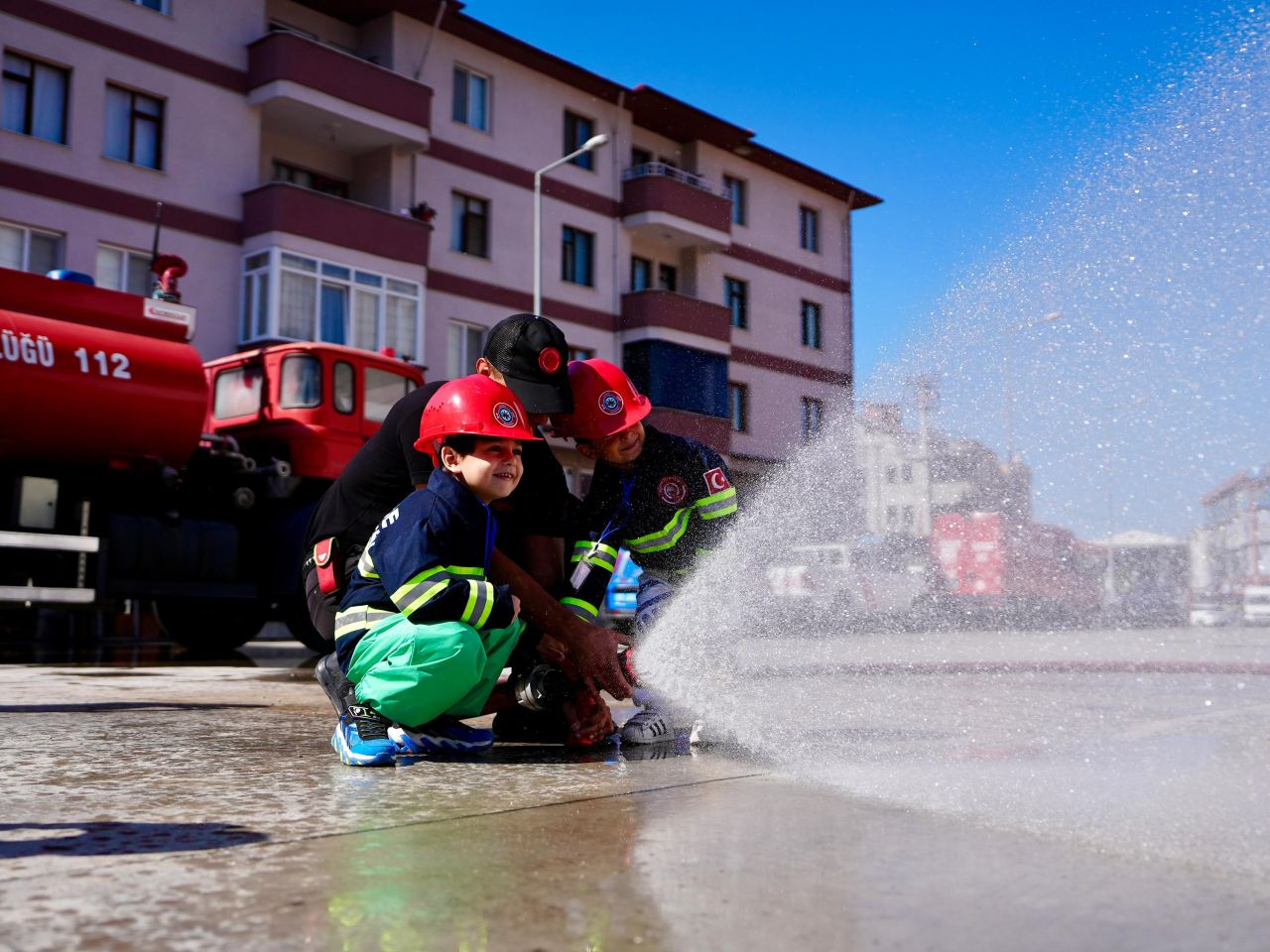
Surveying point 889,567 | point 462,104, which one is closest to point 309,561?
point 889,567

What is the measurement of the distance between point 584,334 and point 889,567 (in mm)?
19346

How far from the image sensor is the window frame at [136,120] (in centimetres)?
1827

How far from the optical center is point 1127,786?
314 centimetres

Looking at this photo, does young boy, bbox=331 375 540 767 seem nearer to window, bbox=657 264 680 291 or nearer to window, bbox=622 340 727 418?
window, bbox=622 340 727 418

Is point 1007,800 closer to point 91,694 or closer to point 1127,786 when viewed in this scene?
point 1127,786

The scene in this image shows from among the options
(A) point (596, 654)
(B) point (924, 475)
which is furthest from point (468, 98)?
(A) point (596, 654)

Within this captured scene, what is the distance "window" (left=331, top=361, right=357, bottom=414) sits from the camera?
1105 centimetres

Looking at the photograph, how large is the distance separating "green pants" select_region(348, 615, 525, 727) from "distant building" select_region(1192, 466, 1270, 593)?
222cm

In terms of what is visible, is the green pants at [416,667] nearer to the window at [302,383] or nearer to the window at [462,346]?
the window at [302,383]

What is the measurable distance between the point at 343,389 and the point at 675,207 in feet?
55.1

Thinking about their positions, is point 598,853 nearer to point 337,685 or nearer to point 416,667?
point 416,667

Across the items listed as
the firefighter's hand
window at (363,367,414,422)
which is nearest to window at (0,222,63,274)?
window at (363,367,414,422)

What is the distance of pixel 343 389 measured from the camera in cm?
1112

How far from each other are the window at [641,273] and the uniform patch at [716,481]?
77.6ft
